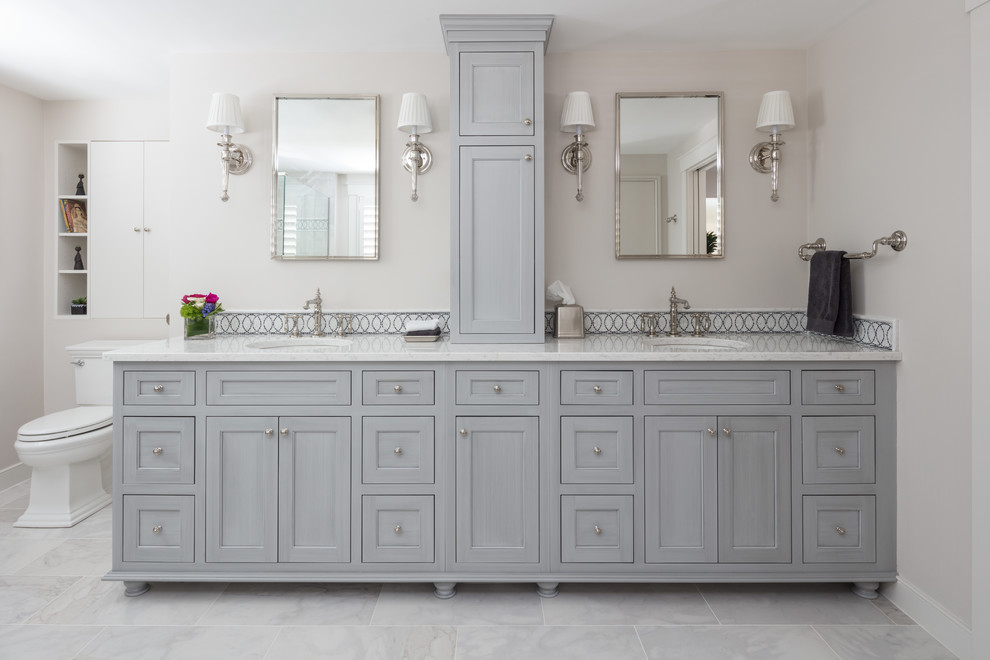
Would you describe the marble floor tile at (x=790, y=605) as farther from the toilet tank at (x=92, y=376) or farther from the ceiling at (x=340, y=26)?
the toilet tank at (x=92, y=376)

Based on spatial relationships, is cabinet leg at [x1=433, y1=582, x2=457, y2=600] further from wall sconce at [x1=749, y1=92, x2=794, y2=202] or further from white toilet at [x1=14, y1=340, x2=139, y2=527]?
wall sconce at [x1=749, y1=92, x2=794, y2=202]

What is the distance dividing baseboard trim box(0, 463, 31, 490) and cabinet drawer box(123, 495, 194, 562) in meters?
1.82

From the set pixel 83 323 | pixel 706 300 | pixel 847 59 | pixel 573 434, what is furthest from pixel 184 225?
pixel 847 59

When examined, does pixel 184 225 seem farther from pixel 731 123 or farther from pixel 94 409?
pixel 731 123

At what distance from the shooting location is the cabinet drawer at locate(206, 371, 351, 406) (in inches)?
93.6

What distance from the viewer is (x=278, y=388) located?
2383mm

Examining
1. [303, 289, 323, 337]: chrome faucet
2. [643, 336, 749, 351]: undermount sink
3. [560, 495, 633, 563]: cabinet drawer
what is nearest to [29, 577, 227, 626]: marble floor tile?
[303, 289, 323, 337]: chrome faucet

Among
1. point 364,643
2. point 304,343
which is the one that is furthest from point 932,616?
point 304,343

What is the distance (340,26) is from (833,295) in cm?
232

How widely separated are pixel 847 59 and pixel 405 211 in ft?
6.54

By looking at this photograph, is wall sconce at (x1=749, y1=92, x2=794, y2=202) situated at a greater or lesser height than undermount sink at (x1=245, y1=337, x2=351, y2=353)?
greater

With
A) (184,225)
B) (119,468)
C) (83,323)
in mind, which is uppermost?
(184,225)

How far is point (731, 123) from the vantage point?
304cm

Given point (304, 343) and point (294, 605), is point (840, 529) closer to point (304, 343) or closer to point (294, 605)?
point (294, 605)
